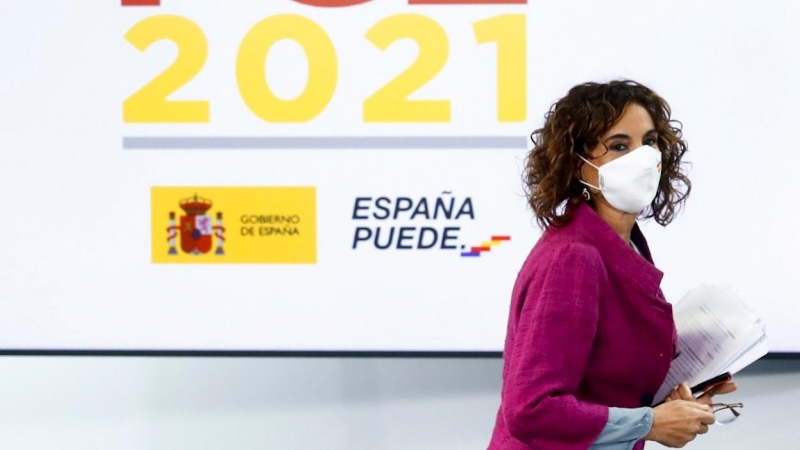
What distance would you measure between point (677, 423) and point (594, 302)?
0.22 m

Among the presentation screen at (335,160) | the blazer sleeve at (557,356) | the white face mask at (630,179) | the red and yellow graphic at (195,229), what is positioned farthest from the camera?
the red and yellow graphic at (195,229)

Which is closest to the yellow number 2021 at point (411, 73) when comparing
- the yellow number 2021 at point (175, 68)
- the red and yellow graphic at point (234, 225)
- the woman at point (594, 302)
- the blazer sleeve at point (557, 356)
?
the red and yellow graphic at point (234, 225)

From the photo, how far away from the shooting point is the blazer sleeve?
1298 millimetres

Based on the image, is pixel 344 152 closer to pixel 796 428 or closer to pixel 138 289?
pixel 138 289

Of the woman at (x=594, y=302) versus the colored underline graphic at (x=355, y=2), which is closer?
the woman at (x=594, y=302)

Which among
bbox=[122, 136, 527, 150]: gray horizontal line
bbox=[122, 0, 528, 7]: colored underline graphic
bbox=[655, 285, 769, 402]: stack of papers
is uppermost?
bbox=[122, 0, 528, 7]: colored underline graphic

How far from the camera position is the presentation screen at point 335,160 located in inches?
104

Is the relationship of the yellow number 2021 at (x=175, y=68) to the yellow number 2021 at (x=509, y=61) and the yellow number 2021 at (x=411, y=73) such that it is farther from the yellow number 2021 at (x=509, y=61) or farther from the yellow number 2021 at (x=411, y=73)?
the yellow number 2021 at (x=509, y=61)

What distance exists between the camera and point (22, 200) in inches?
110

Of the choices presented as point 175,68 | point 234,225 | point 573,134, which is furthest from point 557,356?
Answer: point 175,68

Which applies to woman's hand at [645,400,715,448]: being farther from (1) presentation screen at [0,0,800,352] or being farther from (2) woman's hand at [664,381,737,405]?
(1) presentation screen at [0,0,800,352]

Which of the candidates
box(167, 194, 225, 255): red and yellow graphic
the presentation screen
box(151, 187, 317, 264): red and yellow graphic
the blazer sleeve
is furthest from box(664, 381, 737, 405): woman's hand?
box(167, 194, 225, 255): red and yellow graphic

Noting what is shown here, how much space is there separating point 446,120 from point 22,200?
126 cm

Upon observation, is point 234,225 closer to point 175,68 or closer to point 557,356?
point 175,68
